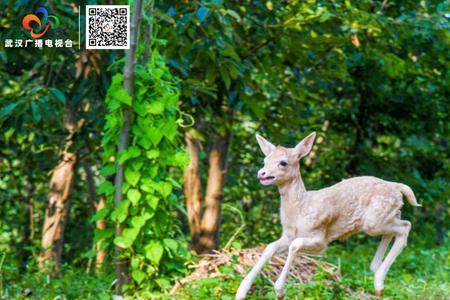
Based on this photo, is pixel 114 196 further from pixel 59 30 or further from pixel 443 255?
pixel 443 255

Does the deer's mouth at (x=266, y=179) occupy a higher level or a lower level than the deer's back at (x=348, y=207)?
higher

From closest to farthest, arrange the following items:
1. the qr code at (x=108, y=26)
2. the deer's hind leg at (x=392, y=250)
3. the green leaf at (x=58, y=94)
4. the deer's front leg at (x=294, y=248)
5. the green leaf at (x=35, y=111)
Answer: the deer's front leg at (x=294, y=248)
the deer's hind leg at (x=392, y=250)
the qr code at (x=108, y=26)
the green leaf at (x=35, y=111)
the green leaf at (x=58, y=94)

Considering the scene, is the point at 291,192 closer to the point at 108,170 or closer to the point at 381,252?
the point at 381,252

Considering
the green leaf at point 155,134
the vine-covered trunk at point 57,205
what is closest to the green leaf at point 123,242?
the green leaf at point 155,134

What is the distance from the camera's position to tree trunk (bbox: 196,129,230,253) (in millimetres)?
11898

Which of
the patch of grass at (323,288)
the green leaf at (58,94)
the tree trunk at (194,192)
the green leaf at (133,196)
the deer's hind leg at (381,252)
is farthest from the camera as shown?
the tree trunk at (194,192)

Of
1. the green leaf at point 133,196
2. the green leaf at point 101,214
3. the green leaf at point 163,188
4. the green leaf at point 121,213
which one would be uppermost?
the green leaf at point 163,188

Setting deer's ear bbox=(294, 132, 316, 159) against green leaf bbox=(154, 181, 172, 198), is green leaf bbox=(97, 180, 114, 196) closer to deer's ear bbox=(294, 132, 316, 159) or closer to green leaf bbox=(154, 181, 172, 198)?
green leaf bbox=(154, 181, 172, 198)

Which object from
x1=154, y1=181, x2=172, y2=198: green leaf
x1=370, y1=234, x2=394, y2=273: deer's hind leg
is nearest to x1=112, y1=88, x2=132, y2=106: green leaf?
x1=154, y1=181, x2=172, y2=198: green leaf

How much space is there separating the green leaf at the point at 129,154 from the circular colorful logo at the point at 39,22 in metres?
1.85

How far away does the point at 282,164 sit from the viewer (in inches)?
231

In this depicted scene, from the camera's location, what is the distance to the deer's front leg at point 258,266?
5742mm

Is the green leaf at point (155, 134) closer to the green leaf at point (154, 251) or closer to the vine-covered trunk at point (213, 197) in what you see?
the green leaf at point (154, 251)

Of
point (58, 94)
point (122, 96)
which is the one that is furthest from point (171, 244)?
point (58, 94)
